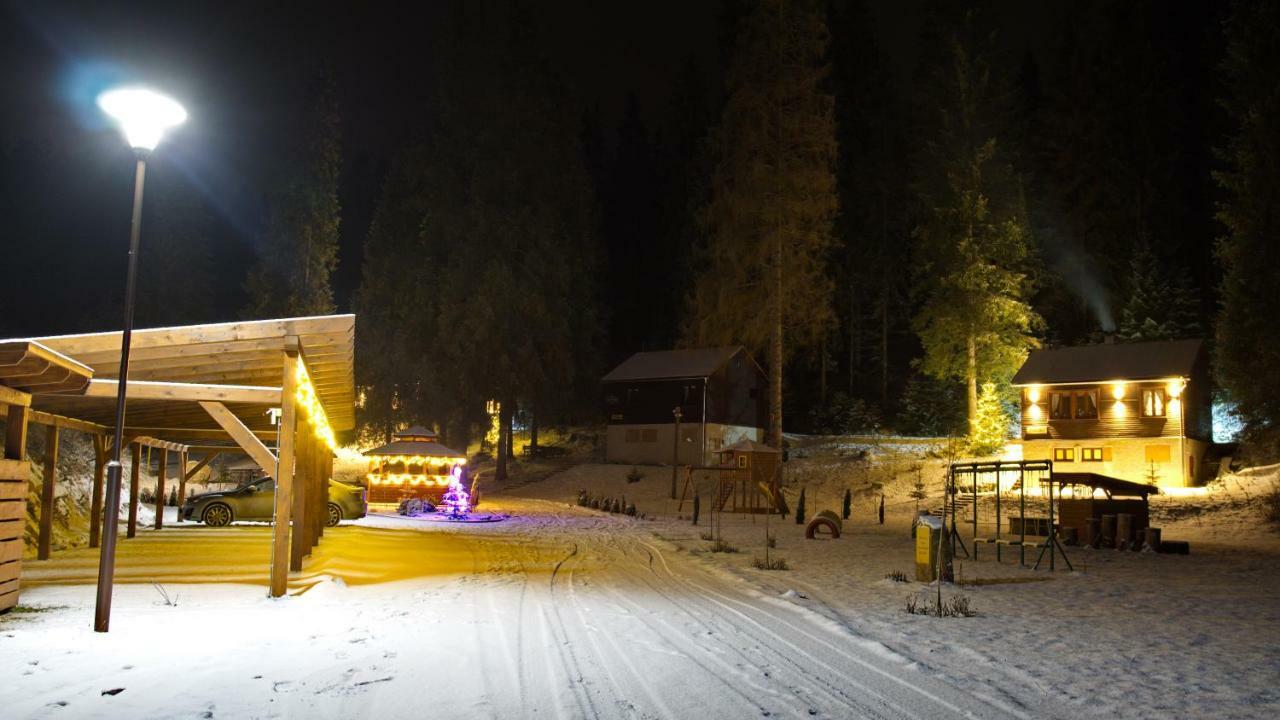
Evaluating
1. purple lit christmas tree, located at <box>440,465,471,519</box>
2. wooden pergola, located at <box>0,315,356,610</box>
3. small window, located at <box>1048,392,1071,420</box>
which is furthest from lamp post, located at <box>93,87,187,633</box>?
small window, located at <box>1048,392,1071,420</box>

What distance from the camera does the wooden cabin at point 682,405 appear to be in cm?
4666

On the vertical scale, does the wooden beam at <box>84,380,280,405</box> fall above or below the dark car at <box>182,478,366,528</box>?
above

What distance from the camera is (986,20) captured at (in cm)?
4119

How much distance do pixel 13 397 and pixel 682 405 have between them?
39470mm

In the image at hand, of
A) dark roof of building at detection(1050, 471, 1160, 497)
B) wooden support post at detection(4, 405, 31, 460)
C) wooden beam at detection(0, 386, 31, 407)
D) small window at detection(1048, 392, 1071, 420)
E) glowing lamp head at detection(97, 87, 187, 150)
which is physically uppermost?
glowing lamp head at detection(97, 87, 187, 150)

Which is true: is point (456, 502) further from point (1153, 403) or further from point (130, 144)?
point (1153, 403)

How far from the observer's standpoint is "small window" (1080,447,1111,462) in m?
35.8

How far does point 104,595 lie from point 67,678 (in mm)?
1671

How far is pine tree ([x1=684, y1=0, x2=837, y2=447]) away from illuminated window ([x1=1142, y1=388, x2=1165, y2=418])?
46.6 ft

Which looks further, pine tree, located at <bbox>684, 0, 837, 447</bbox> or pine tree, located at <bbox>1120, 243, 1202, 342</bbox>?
pine tree, located at <bbox>1120, 243, 1202, 342</bbox>

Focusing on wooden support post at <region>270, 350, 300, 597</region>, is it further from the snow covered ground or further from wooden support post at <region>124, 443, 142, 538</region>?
wooden support post at <region>124, 443, 142, 538</region>

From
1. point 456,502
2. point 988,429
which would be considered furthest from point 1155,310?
point 456,502

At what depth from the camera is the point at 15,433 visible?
9.01 meters

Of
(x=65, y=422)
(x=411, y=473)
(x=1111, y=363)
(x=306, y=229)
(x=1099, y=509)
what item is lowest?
(x=1099, y=509)
